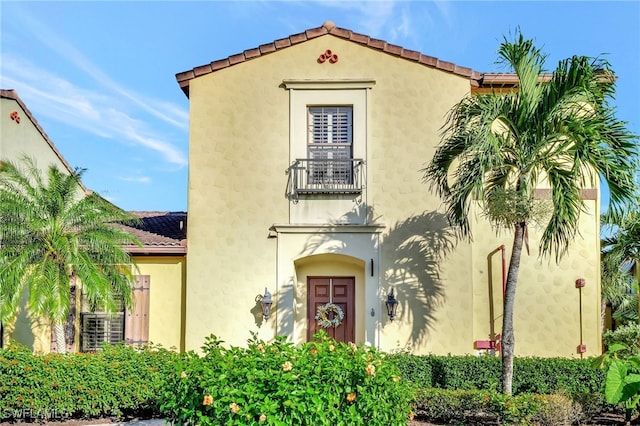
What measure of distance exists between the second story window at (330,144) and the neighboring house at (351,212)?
0.08ft

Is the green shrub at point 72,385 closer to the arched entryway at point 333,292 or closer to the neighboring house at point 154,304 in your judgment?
the neighboring house at point 154,304

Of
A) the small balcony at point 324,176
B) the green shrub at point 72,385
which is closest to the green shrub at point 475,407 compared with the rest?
the green shrub at point 72,385

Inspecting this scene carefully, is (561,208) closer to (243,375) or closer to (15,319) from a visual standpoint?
(243,375)

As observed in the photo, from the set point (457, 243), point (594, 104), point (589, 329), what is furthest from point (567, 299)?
point (594, 104)

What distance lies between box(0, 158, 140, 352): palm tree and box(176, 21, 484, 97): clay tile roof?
3660 millimetres

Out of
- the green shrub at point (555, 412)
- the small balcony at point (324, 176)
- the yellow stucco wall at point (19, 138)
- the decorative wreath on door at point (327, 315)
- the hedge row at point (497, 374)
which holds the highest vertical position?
the yellow stucco wall at point (19, 138)

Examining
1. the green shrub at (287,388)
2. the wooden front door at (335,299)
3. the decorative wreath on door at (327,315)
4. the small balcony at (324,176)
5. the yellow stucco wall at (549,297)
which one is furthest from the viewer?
the wooden front door at (335,299)

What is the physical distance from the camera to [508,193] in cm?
1001

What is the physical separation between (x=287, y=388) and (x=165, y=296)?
8102 millimetres

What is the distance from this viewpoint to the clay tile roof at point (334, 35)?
1294 cm

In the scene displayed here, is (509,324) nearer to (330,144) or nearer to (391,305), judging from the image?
(391,305)

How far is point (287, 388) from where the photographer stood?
18.5 ft

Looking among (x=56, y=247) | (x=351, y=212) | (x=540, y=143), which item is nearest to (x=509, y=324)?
(x=540, y=143)

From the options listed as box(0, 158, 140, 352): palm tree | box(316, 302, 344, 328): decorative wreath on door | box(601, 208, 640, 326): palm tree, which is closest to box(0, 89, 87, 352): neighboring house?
box(0, 158, 140, 352): palm tree
